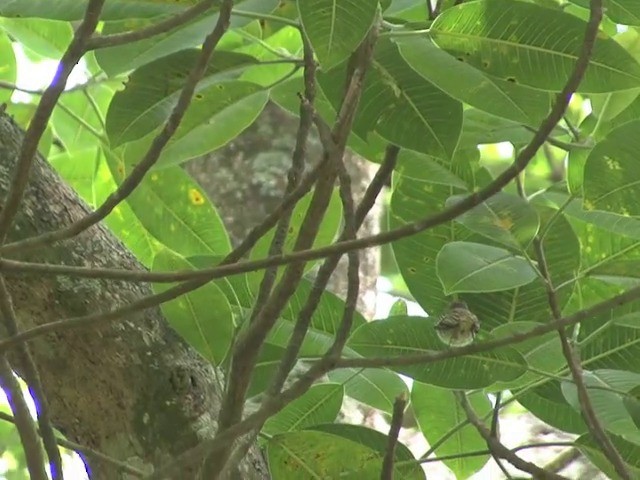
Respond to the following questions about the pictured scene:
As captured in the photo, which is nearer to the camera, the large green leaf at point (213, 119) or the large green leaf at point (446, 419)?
the large green leaf at point (213, 119)

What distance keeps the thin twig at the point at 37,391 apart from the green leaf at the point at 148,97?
0.18m

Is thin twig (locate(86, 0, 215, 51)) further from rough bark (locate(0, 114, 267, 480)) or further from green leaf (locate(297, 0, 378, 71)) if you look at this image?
rough bark (locate(0, 114, 267, 480))

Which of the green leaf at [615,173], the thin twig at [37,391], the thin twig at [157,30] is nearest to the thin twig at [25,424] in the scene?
the thin twig at [37,391]

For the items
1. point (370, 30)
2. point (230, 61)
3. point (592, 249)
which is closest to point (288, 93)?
point (230, 61)

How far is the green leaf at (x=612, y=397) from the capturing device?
82 cm

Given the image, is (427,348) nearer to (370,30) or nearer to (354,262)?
(354,262)

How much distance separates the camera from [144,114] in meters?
0.84

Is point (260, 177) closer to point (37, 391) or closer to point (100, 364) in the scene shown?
point (100, 364)

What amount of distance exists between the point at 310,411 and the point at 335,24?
1.36 feet

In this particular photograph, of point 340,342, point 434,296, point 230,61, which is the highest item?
point 230,61

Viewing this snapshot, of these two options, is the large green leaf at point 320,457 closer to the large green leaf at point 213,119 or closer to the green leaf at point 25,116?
the large green leaf at point 213,119

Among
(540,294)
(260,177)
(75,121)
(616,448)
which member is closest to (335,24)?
(540,294)

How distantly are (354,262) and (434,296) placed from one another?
0.18m

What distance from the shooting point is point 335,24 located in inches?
26.0
